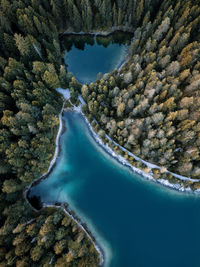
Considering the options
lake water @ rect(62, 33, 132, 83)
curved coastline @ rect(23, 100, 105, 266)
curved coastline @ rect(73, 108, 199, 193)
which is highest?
lake water @ rect(62, 33, 132, 83)

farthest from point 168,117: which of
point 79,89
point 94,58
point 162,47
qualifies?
point 94,58

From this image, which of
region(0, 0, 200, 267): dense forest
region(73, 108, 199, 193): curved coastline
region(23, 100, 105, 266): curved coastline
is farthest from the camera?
region(73, 108, 199, 193): curved coastline

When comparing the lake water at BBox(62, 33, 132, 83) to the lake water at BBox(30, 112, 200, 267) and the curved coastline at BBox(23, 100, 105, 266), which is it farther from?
the lake water at BBox(30, 112, 200, 267)

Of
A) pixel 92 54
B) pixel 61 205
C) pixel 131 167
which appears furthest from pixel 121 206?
pixel 92 54

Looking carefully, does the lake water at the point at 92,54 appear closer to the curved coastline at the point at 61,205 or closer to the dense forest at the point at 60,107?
the dense forest at the point at 60,107

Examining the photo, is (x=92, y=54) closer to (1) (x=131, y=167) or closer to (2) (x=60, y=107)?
(2) (x=60, y=107)

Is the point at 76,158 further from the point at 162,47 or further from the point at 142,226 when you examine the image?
the point at 162,47

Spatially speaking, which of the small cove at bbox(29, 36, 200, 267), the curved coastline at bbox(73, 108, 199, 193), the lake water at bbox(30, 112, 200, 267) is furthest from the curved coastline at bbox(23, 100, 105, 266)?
the curved coastline at bbox(73, 108, 199, 193)
